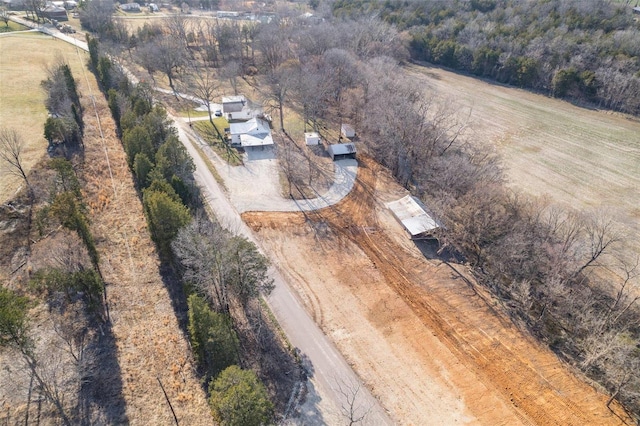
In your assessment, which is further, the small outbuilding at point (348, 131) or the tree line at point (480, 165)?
the small outbuilding at point (348, 131)

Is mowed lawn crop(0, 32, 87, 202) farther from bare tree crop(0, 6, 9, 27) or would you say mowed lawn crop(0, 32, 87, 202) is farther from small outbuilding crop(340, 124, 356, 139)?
small outbuilding crop(340, 124, 356, 139)

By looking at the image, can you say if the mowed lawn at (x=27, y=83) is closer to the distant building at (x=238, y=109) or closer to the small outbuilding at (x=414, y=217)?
the distant building at (x=238, y=109)

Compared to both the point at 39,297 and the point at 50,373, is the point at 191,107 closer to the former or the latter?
the point at 39,297

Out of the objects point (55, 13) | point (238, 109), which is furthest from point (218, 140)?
point (55, 13)

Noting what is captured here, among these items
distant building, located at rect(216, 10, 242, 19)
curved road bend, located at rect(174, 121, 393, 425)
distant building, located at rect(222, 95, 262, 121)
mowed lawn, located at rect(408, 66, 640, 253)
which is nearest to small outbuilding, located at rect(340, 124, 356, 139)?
distant building, located at rect(222, 95, 262, 121)

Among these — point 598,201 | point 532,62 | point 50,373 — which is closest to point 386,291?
point 50,373

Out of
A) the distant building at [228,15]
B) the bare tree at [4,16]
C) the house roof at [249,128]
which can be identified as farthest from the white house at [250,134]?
the bare tree at [4,16]
